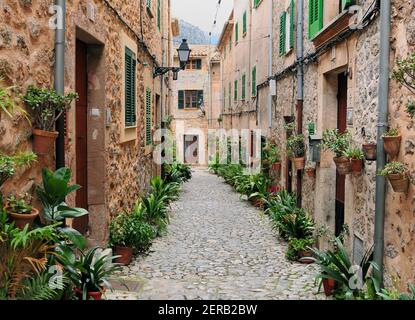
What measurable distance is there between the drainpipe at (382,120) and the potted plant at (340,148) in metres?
0.87

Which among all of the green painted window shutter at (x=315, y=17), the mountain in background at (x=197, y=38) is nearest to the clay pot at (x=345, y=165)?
the green painted window shutter at (x=315, y=17)

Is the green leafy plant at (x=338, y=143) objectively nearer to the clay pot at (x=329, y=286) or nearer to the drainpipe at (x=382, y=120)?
the drainpipe at (x=382, y=120)

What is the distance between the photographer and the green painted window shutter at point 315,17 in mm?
7467

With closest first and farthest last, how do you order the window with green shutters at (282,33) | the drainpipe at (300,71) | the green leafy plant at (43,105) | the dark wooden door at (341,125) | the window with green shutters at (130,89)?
the green leafy plant at (43,105)
the dark wooden door at (341,125)
the window with green shutters at (130,89)
the drainpipe at (300,71)
the window with green shutters at (282,33)

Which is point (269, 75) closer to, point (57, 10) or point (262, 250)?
point (262, 250)

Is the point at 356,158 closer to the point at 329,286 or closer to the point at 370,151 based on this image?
the point at 370,151

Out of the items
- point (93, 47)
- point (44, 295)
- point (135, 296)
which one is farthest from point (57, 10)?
point (135, 296)

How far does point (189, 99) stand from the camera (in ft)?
103

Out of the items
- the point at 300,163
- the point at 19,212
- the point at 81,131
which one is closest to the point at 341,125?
the point at 300,163

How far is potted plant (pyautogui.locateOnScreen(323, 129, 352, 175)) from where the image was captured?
5562mm

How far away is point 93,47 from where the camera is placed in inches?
244

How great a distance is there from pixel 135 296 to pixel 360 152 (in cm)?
297

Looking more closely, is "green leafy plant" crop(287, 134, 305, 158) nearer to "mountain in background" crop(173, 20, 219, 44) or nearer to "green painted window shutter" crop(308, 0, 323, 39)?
"green painted window shutter" crop(308, 0, 323, 39)

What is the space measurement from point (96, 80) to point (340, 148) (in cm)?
316
